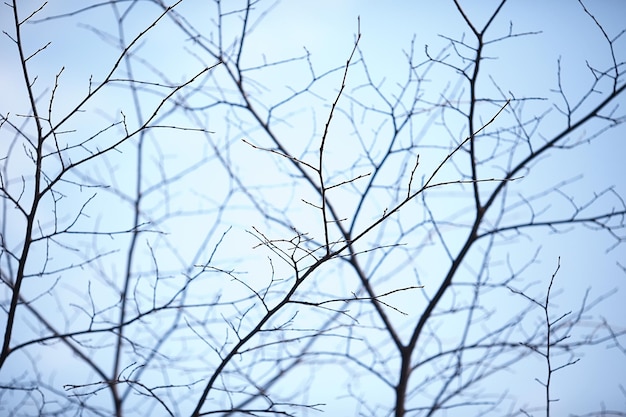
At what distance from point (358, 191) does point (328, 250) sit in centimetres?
167

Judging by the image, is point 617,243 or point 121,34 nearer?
point 617,243

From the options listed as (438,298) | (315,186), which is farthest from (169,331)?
(438,298)

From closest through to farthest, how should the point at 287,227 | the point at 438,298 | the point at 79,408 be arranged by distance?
the point at 79,408 → the point at 438,298 → the point at 287,227

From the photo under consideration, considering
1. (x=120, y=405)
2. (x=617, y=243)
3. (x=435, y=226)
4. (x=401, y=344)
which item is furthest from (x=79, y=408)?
(x=617, y=243)

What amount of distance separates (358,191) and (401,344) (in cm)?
82

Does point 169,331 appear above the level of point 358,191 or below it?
below

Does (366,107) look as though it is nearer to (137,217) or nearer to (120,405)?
(137,217)

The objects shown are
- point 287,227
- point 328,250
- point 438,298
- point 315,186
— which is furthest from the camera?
point 287,227

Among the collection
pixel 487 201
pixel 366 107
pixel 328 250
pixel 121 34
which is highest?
pixel 121 34

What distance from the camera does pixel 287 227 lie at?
3.35 m

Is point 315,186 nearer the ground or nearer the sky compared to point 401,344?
nearer the sky

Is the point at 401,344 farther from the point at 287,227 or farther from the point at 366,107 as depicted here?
the point at 366,107

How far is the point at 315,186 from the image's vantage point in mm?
3143

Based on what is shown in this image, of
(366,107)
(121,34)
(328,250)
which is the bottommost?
(328,250)
